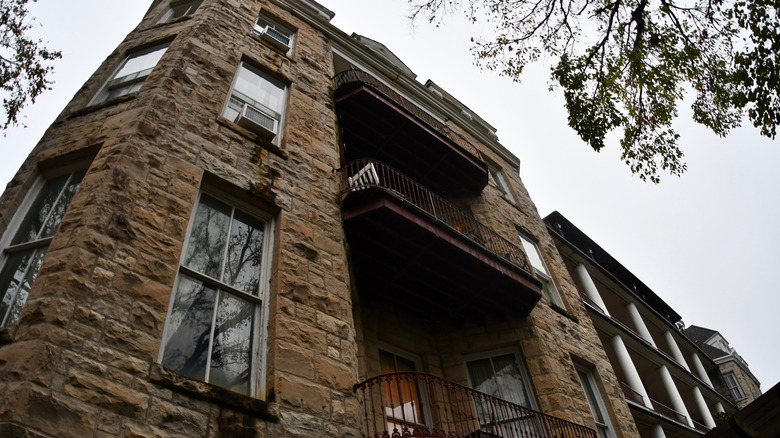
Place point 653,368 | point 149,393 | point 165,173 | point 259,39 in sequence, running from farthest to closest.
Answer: point 653,368 → point 259,39 → point 165,173 → point 149,393

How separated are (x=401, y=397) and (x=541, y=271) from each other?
270 inches

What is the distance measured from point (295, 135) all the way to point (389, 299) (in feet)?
12.5

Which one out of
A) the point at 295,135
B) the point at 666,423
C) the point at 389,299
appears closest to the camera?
the point at 295,135

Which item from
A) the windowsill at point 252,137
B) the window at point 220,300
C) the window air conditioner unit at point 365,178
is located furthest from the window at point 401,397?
the windowsill at point 252,137

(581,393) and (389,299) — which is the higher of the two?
(389,299)

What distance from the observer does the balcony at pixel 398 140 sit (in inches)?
483

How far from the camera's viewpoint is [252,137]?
8.17m

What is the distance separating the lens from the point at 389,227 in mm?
9484

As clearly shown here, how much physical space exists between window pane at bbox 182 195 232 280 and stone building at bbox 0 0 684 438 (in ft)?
0.09

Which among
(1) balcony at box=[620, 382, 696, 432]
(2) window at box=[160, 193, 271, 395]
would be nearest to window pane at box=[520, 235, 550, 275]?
(1) balcony at box=[620, 382, 696, 432]

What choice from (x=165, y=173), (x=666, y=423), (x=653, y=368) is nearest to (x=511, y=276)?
(x=165, y=173)

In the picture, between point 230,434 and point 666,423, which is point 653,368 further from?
point 230,434

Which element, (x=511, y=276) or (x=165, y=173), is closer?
(x=165, y=173)

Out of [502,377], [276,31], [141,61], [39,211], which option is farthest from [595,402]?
[141,61]
